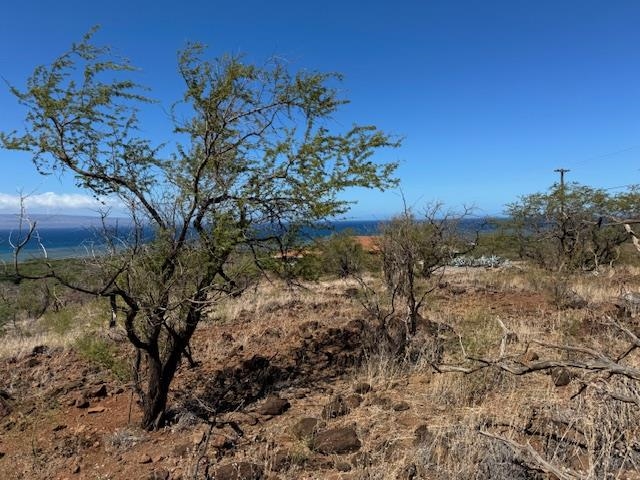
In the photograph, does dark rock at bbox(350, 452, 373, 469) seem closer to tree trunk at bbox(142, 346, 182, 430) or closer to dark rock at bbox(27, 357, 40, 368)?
tree trunk at bbox(142, 346, 182, 430)

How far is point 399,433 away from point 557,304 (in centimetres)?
854

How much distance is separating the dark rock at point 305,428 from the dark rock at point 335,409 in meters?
0.26

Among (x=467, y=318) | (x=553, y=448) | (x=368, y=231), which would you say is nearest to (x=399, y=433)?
(x=553, y=448)

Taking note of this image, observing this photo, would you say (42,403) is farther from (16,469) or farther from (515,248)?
(515,248)

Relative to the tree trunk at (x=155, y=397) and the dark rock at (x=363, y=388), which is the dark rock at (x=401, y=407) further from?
the tree trunk at (x=155, y=397)

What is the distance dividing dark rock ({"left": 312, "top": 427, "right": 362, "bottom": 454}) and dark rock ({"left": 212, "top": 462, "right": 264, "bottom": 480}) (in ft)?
2.06

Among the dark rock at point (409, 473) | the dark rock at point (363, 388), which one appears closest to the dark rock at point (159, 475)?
the dark rock at point (409, 473)

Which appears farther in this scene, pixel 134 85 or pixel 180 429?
pixel 134 85

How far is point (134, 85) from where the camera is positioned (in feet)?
21.8

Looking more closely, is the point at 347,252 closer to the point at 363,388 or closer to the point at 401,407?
the point at 363,388

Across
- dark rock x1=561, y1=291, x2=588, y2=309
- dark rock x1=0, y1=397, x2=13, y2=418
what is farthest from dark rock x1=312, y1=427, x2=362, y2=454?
dark rock x1=561, y1=291, x2=588, y2=309

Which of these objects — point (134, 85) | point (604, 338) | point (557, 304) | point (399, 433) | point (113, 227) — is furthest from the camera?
point (557, 304)

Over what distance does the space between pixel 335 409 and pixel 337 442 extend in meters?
0.98

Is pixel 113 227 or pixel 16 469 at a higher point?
pixel 113 227
